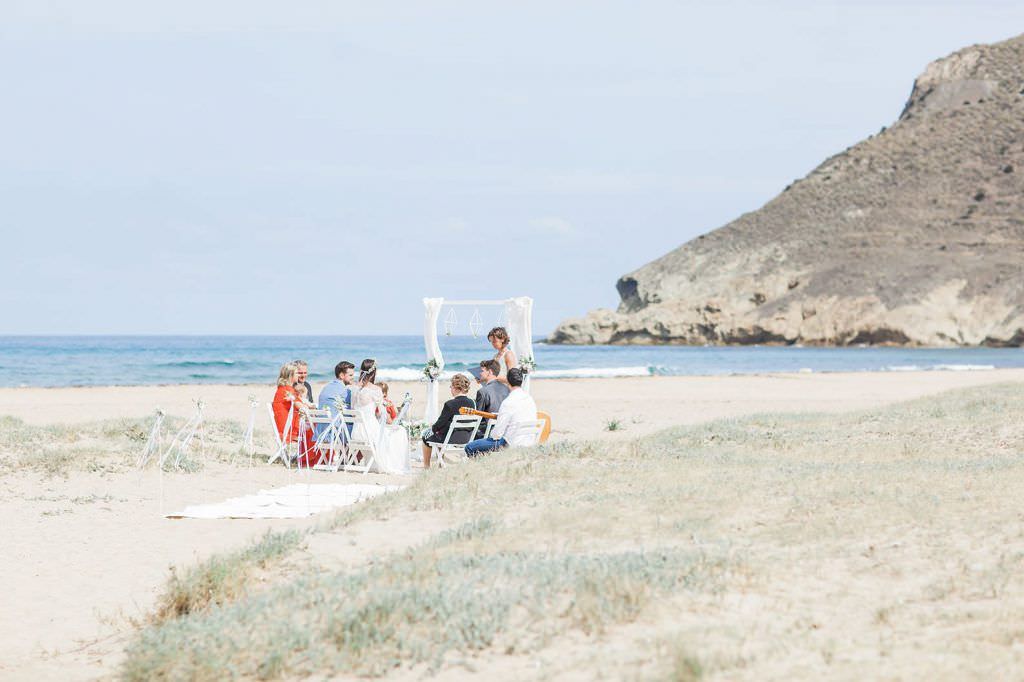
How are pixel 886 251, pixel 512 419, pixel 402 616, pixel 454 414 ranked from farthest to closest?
1. pixel 886 251
2. pixel 454 414
3. pixel 512 419
4. pixel 402 616

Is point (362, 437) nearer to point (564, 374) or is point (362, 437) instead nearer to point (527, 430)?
point (527, 430)

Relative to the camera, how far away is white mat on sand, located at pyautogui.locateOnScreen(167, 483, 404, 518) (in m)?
8.95

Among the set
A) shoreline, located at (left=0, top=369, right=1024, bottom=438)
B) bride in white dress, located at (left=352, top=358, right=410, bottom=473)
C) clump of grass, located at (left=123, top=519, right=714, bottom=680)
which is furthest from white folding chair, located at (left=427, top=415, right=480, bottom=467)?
clump of grass, located at (left=123, top=519, right=714, bottom=680)

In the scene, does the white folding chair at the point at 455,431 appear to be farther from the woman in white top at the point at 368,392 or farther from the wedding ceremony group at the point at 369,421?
the woman in white top at the point at 368,392

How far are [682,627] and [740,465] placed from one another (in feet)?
13.6

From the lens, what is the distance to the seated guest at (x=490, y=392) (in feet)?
39.4

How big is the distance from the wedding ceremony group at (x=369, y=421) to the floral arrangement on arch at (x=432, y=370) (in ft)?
4.89

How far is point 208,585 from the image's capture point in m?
5.51

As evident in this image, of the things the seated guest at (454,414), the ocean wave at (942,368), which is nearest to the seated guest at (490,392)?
the seated guest at (454,414)

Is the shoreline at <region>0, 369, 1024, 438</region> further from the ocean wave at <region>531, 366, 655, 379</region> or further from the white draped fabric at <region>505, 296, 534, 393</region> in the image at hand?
the ocean wave at <region>531, 366, 655, 379</region>

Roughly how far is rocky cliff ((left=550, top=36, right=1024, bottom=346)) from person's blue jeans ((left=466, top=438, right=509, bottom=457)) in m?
78.9

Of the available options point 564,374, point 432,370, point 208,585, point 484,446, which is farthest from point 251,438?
point 564,374

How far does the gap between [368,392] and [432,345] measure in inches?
105

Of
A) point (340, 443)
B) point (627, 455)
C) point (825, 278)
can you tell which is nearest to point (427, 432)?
point (340, 443)
